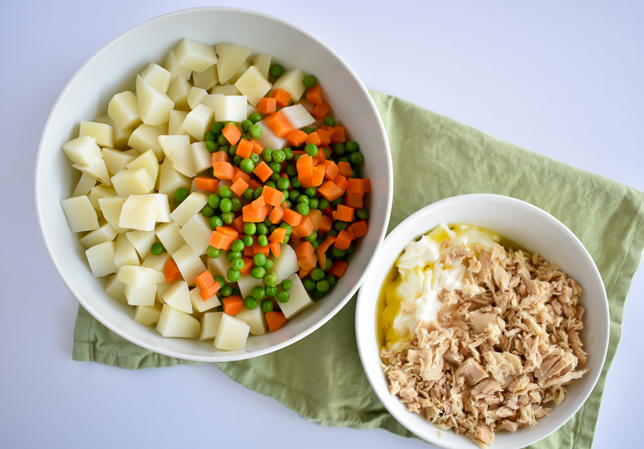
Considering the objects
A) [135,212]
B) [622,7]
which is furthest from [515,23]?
[135,212]

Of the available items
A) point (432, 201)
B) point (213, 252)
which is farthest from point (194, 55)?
point (432, 201)

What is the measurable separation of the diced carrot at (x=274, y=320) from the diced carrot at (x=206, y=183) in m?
0.76

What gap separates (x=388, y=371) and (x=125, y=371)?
1.61m

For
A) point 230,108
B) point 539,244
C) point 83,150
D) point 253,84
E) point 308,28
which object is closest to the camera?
point 83,150

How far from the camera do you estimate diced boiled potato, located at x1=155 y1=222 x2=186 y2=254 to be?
8.11ft

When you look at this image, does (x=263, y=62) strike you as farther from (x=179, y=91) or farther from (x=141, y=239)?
(x=141, y=239)

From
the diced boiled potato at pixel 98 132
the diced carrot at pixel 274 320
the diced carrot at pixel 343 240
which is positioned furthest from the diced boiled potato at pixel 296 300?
the diced boiled potato at pixel 98 132

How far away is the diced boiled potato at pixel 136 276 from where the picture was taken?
2.38 metres

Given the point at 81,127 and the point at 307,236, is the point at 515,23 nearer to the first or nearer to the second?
the point at 307,236

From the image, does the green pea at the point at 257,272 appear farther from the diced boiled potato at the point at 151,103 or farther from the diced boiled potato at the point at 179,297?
the diced boiled potato at the point at 151,103

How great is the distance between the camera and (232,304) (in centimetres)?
254

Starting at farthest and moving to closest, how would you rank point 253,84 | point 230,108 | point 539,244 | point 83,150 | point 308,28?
point 308,28 < point 539,244 < point 253,84 < point 230,108 < point 83,150

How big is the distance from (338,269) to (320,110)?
902mm

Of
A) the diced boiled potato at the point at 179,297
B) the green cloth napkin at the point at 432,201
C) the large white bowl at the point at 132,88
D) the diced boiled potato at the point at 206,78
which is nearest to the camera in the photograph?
the large white bowl at the point at 132,88
